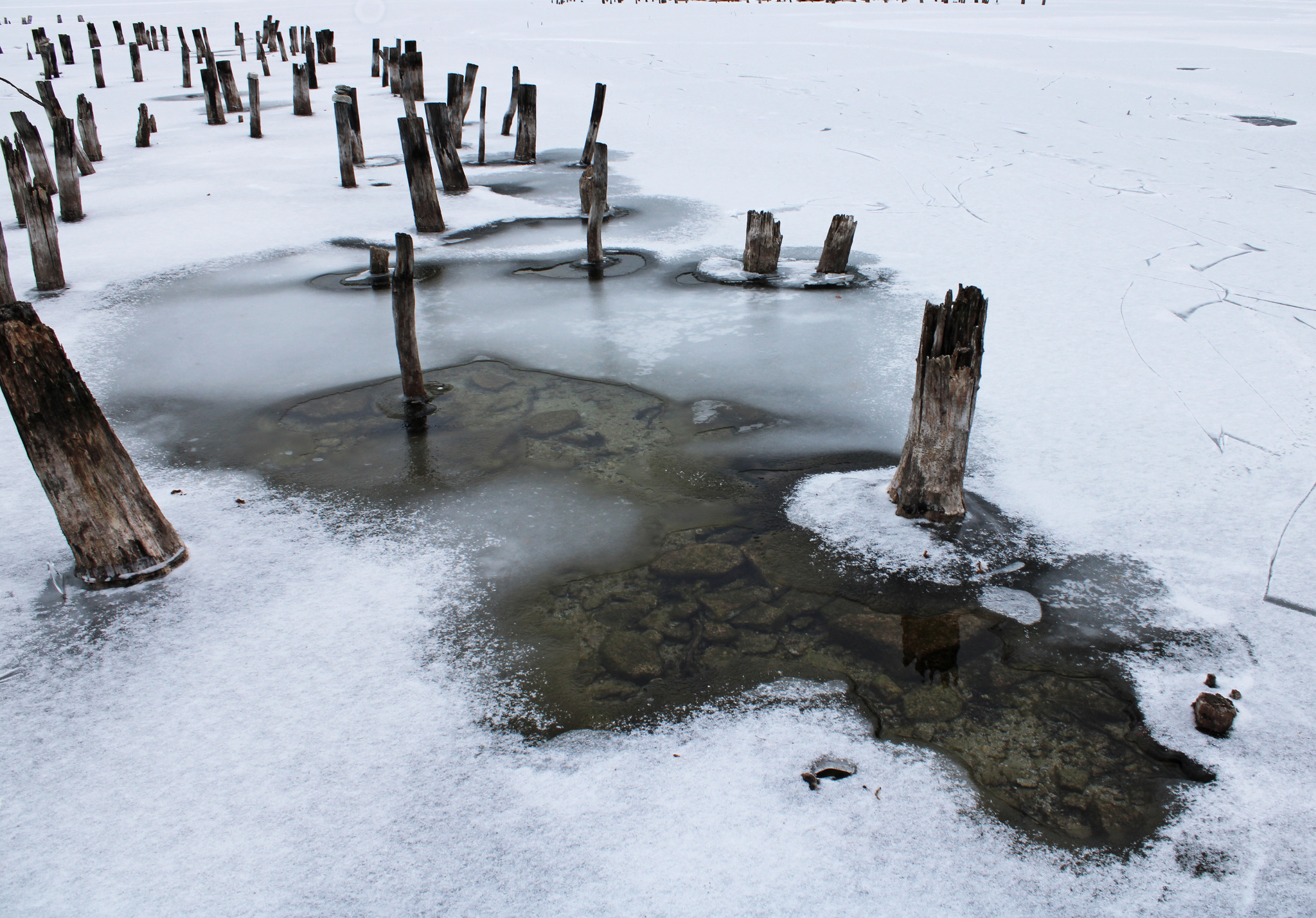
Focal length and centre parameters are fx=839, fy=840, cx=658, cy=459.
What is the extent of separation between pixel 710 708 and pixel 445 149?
30.7 feet

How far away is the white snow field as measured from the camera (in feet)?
8.13

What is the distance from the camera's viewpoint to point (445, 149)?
34.7ft

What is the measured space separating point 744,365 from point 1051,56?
1825cm

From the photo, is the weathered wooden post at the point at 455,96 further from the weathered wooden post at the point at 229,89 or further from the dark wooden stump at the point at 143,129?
the weathered wooden post at the point at 229,89

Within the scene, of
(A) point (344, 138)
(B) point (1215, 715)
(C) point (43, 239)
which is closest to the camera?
(B) point (1215, 715)

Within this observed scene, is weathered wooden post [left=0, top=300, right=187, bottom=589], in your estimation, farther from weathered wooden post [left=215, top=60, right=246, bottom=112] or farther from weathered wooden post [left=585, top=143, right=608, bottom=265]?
weathered wooden post [left=215, top=60, right=246, bottom=112]

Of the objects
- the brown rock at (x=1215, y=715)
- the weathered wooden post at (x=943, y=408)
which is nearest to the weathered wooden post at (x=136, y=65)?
the weathered wooden post at (x=943, y=408)

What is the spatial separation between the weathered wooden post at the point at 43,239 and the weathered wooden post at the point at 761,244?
6.07 metres

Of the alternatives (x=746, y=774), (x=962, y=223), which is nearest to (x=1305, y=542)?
(x=746, y=774)

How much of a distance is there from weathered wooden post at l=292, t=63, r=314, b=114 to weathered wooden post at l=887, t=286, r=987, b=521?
16121mm

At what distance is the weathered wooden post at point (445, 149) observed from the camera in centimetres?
1014

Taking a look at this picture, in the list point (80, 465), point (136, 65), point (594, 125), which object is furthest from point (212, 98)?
point (80, 465)

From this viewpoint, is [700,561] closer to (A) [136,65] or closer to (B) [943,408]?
(B) [943,408]

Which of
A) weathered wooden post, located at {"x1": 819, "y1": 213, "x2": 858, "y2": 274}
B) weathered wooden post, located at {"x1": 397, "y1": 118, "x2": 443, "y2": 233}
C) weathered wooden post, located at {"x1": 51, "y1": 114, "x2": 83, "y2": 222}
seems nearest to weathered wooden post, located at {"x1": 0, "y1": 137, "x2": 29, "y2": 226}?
weathered wooden post, located at {"x1": 51, "y1": 114, "x2": 83, "y2": 222}
